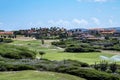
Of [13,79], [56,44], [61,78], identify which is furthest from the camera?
[56,44]

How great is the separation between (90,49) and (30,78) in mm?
72957

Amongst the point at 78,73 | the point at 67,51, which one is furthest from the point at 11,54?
the point at 67,51

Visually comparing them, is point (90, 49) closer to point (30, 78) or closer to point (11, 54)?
point (11, 54)

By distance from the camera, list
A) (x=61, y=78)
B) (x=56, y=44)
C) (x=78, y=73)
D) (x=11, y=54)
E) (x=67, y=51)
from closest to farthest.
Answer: (x=61, y=78)
(x=78, y=73)
(x=11, y=54)
(x=67, y=51)
(x=56, y=44)

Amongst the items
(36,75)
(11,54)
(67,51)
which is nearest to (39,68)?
(36,75)

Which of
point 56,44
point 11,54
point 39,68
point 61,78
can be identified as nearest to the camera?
point 61,78

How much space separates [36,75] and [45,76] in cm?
90

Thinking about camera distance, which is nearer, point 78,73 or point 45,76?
point 45,76

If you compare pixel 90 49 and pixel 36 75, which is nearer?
pixel 36 75

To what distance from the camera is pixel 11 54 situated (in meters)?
52.3

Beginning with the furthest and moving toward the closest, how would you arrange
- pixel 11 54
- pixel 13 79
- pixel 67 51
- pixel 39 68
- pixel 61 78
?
pixel 67 51 < pixel 11 54 < pixel 39 68 < pixel 61 78 < pixel 13 79

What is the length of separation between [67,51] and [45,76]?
68850mm

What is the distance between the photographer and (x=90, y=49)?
10031cm

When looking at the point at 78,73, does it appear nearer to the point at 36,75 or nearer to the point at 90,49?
the point at 36,75
